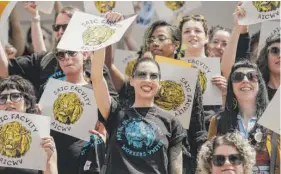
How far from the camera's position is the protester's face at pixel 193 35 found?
290 inches

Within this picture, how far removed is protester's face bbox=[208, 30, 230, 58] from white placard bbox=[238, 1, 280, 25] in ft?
2.12

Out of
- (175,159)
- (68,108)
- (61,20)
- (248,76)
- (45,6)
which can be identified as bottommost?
(175,159)

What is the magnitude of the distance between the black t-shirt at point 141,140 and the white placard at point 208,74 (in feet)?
2.98

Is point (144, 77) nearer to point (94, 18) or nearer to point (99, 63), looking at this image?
point (99, 63)

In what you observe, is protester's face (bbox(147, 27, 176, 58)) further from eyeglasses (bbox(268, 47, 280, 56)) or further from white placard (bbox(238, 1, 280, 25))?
eyeglasses (bbox(268, 47, 280, 56))

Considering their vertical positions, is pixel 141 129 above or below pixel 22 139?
above

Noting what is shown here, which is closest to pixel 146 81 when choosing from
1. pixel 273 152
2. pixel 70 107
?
pixel 70 107

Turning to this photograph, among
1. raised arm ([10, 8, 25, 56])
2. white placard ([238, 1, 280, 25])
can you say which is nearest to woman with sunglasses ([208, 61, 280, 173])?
white placard ([238, 1, 280, 25])

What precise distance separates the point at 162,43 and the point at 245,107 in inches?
43.1

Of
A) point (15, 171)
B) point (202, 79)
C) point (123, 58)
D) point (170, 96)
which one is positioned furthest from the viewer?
point (123, 58)

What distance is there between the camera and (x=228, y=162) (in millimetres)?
5676

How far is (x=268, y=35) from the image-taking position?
7.45 metres

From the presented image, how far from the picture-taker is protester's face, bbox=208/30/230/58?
7.70 meters

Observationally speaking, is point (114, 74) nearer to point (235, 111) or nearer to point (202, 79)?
point (202, 79)
